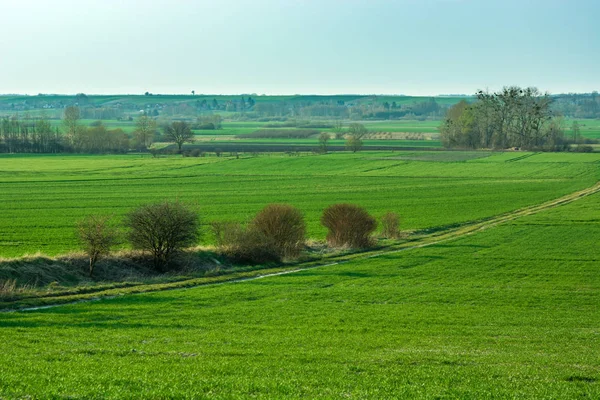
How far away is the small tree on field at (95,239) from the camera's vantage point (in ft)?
136

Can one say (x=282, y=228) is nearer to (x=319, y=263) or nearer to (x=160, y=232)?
(x=319, y=263)

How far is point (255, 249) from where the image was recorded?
4822 cm

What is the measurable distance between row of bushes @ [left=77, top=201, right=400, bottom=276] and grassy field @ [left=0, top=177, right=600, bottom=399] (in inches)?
206

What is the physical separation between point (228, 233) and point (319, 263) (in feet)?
18.9

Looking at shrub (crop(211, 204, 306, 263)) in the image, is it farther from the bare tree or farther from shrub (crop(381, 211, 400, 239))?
the bare tree

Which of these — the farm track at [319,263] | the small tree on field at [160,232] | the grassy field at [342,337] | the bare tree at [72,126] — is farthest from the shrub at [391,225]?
the bare tree at [72,126]

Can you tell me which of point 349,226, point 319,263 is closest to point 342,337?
point 319,263

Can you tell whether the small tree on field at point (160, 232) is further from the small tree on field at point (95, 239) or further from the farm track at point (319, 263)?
the farm track at point (319, 263)

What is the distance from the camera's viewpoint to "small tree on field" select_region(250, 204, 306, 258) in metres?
49.8

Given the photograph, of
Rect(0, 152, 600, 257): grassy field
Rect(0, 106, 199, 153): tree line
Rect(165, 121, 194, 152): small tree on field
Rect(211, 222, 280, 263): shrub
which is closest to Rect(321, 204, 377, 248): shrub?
Rect(0, 152, 600, 257): grassy field

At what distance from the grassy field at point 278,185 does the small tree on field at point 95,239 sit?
5.51 m

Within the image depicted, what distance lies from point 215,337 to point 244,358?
3.89 meters

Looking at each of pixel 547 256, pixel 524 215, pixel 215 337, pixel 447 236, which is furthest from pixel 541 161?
pixel 215 337

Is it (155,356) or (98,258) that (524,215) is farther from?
(155,356)
